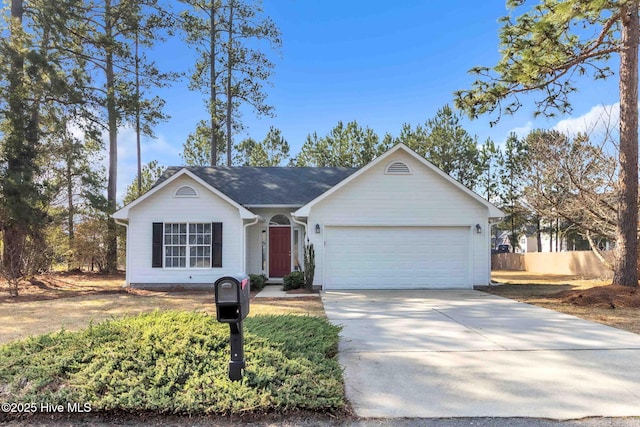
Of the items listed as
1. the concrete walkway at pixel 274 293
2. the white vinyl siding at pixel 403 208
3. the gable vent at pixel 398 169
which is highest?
the gable vent at pixel 398 169

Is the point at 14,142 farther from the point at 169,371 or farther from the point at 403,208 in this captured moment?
the point at 169,371

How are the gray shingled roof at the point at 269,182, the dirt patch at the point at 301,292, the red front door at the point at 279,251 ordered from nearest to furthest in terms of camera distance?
the dirt patch at the point at 301,292 < the red front door at the point at 279,251 < the gray shingled roof at the point at 269,182

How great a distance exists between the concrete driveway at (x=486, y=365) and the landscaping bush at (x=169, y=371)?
58 centimetres

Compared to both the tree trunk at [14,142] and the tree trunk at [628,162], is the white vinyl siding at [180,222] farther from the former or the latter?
the tree trunk at [628,162]

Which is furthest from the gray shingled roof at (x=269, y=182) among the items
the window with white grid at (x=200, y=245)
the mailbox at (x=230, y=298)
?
the mailbox at (x=230, y=298)

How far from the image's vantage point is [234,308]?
3.83m

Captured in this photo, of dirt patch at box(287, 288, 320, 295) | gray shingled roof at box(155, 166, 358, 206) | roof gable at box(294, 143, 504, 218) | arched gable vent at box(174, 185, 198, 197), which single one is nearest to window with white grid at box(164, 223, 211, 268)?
arched gable vent at box(174, 185, 198, 197)

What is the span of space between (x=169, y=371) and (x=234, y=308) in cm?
96

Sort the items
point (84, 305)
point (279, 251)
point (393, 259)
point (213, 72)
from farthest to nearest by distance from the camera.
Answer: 1. point (213, 72)
2. point (279, 251)
3. point (393, 259)
4. point (84, 305)

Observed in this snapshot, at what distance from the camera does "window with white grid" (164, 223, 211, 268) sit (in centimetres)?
1362

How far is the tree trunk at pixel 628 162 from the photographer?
1070 cm

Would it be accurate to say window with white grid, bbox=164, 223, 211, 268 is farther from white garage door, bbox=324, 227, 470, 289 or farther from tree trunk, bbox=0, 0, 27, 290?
tree trunk, bbox=0, 0, 27, 290

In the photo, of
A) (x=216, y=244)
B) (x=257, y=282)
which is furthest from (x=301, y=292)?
(x=216, y=244)

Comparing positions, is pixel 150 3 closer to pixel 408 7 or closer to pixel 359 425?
pixel 408 7
